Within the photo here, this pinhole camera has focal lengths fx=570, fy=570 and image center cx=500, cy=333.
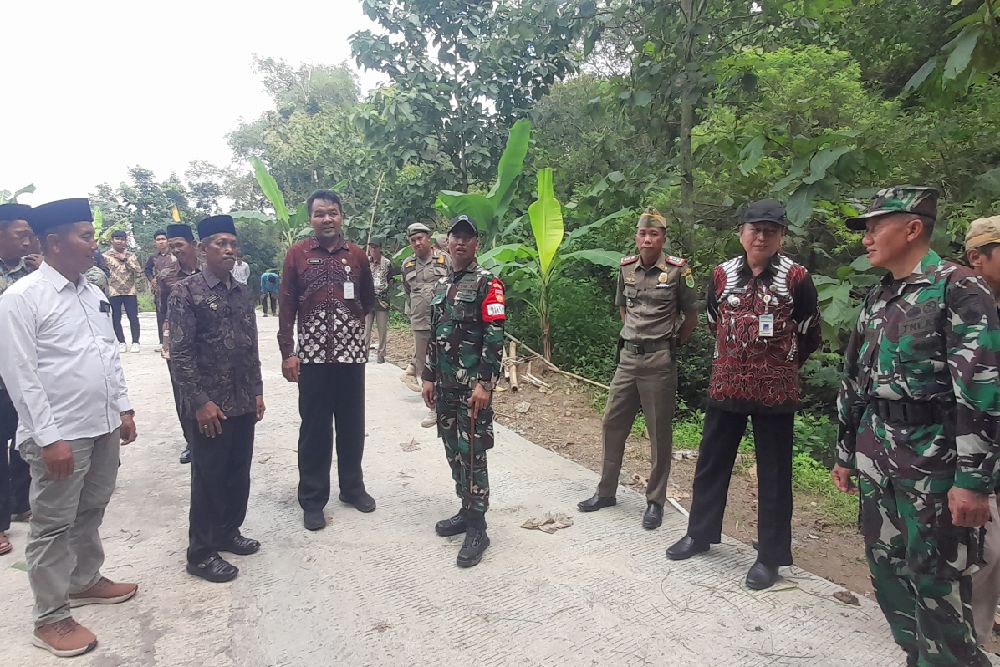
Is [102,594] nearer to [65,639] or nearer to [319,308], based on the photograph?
[65,639]

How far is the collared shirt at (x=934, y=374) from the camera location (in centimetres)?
172

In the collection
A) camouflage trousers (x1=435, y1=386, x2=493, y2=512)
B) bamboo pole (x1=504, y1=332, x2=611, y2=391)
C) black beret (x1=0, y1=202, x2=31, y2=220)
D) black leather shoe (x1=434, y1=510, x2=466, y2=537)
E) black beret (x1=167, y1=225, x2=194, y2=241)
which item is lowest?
black leather shoe (x1=434, y1=510, x2=466, y2=537)

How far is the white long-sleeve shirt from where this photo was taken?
2346 millimetres

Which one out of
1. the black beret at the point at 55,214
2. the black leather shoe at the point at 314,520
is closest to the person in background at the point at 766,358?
the black leather shoe at the point at 314,520

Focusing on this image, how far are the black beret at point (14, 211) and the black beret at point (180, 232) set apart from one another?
0.89 metres

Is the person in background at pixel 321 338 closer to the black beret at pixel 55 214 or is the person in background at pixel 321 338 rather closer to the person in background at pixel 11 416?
the black beret at pixel 55 214

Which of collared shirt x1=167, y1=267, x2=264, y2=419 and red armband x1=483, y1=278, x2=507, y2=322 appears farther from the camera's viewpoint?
red armband x1=483, y1=278, x2=507, y2=322

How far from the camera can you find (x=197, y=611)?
8.80 ft

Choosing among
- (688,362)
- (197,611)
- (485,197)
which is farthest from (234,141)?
(197,611)

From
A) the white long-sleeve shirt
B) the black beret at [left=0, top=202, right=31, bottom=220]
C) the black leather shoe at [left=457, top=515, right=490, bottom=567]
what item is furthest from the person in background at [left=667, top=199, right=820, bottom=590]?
the black beret at [left=0, top=202, right=31, bottom=220]

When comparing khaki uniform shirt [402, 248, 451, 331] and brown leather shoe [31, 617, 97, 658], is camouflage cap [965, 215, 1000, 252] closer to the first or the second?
brown leather shoe [31, 617, 97, 658]

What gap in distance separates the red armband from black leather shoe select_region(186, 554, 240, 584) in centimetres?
188

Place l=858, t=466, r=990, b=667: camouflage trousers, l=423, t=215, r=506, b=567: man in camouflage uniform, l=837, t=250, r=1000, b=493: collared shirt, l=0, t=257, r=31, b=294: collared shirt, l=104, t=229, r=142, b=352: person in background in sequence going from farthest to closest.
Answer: l=104, t=229, r=142, b=352: person in background < l=0, t=257, r=31, b=294: collared shirt < l=423, t=215, r=506, b=567: man in camouflage uniform < l=858, t=466, r=990, b=667: camouflage trousers < l=837, t=250, r=1000, b=493: collared shirt

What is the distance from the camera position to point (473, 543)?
3162mm
